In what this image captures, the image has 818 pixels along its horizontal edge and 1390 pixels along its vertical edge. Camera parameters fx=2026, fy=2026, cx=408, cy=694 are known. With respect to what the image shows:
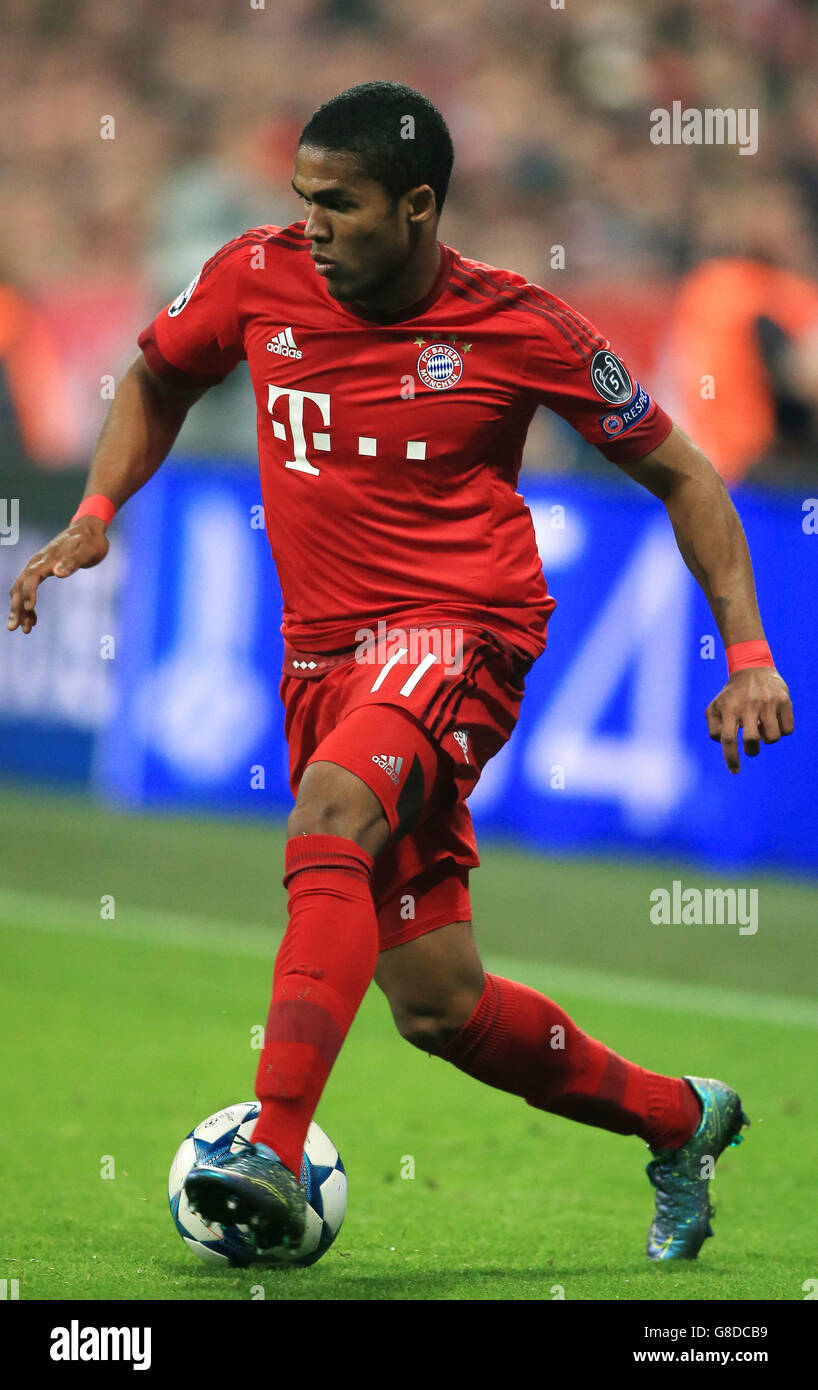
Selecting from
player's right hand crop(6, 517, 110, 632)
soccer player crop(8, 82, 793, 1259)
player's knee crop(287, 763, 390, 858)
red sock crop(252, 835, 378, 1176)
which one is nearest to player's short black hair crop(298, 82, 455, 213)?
soccer player crop(8, 82, 793, 1259)

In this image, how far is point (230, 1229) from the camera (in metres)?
3.63

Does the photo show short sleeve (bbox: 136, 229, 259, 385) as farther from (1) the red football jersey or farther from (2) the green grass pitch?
(2) the green grass pitch

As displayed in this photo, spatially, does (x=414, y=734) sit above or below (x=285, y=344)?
below

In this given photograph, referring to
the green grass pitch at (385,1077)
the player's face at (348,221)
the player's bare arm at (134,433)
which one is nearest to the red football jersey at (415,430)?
the player's face at (348,221)

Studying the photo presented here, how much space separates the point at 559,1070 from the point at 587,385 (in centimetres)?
136

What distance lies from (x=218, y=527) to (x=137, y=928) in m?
2.62

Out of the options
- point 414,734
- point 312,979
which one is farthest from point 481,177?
point 312,979

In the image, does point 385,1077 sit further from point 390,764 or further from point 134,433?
point 390,764

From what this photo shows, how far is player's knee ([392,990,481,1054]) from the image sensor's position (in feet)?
12.6

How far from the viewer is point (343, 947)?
3.30 m

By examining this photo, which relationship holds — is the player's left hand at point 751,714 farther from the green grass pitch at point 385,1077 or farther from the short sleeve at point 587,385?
the green grass pitch at point 385,1077

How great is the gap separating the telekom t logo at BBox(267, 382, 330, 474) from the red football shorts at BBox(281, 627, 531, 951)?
37 centimetres

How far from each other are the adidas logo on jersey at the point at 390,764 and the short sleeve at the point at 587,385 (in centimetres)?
84

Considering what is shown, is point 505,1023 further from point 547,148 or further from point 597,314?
point 547,148
